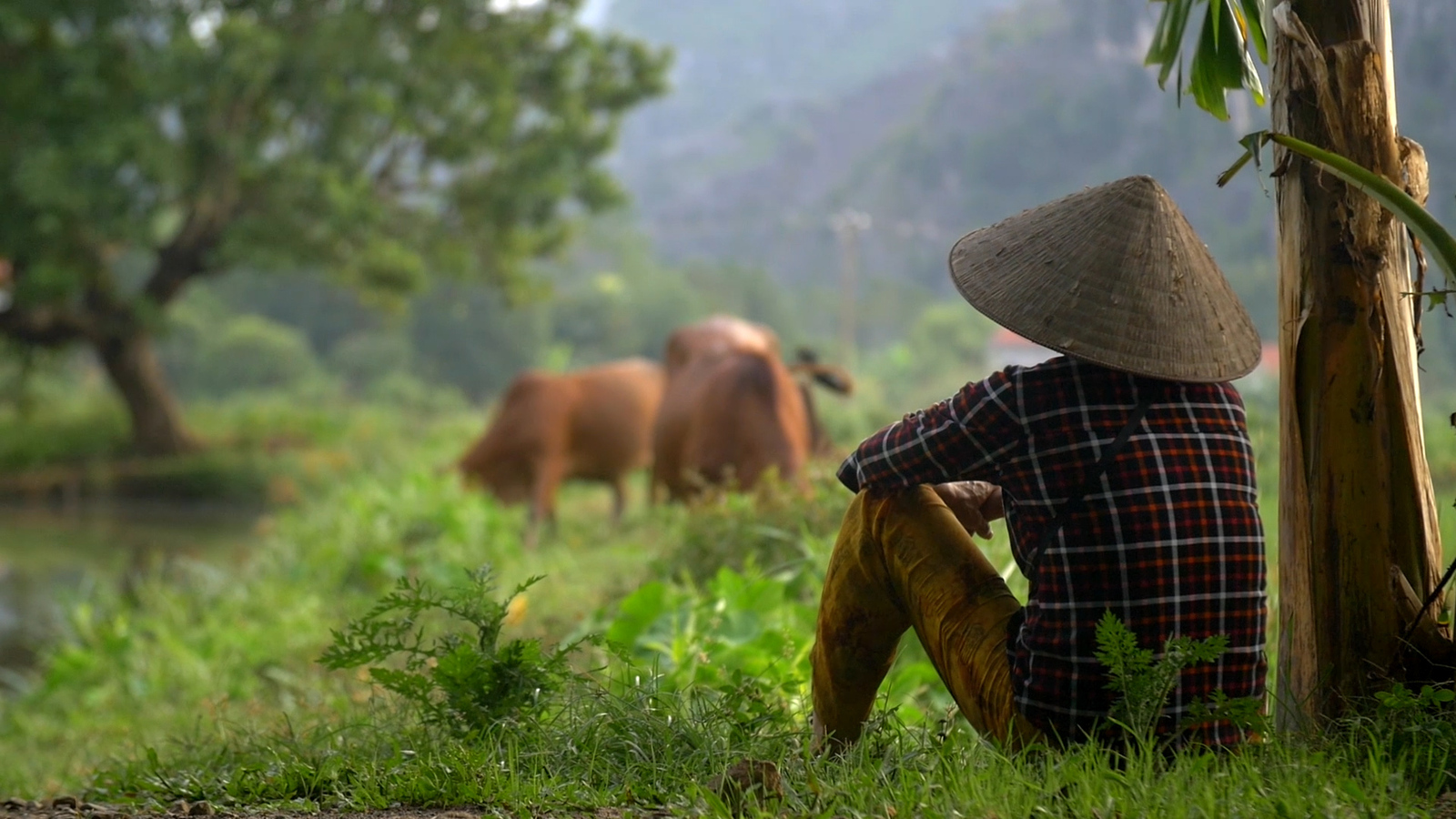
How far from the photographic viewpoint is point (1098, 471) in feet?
8.31

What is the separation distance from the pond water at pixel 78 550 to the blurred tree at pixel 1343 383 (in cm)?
705

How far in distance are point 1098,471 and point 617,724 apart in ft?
3.47

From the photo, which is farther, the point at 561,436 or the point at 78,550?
the point at 78,550

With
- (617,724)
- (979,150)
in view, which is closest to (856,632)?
(617,724)

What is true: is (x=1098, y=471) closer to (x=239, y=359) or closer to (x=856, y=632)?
(x=856, y=632)

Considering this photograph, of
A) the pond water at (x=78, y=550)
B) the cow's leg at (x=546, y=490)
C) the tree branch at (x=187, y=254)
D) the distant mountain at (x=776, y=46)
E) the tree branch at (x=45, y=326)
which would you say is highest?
the distant mountain at (x=776, y=46)

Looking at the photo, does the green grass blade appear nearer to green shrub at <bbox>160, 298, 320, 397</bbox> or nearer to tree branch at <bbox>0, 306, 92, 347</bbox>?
tree branch at <bbox>0, 306, 92, 347</bbox>

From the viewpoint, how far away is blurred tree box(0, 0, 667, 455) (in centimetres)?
1509

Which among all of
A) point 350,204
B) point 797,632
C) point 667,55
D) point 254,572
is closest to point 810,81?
point 667,55

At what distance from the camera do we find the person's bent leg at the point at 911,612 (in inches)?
107

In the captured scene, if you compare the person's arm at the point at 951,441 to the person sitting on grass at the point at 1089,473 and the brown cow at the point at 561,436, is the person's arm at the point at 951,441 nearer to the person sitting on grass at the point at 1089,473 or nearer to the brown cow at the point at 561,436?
the person sitting on grass at the point at 1089,473

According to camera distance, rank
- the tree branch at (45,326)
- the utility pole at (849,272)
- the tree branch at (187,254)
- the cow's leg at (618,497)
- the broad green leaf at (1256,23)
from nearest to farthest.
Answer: the broad green leaf at (1256,23) → the cow's leg at (618,497) → the tree branch at (45,326) → the tree branch at (187,254) → the utility pole at (849,272)

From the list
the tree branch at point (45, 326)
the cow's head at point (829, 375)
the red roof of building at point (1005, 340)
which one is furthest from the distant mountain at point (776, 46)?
the cow's head at point (829, 375)

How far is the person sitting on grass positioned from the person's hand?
178 millimetres
